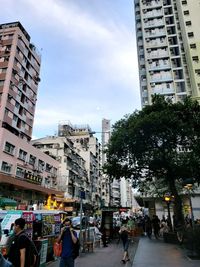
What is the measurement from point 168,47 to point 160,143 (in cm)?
3545

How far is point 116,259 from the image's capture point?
1127 cm

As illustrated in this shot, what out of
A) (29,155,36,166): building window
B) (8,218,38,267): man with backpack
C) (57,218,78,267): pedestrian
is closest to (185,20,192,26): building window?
(29,155,36,166): building window

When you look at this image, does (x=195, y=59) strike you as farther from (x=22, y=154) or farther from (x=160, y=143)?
(x=22, y=154)

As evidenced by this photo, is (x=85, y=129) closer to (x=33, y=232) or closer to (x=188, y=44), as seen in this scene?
(x=188, y=44)

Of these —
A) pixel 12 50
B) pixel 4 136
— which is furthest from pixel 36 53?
pixel 4 136

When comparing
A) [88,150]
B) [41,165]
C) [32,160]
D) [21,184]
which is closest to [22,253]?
[21,184]

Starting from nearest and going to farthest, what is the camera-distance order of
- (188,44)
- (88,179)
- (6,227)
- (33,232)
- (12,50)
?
(6,227)
(33,232)
(12,50)
(188,44)
(88,179)

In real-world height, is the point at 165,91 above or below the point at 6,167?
above

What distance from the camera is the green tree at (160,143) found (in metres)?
19.2

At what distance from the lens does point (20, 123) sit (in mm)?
39156

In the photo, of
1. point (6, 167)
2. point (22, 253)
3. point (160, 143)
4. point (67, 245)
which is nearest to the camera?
point (22, 253)

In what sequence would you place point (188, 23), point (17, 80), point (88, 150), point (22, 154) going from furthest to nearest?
point (88, 150), point (188, 23), point (17, 80), point (22, 154)

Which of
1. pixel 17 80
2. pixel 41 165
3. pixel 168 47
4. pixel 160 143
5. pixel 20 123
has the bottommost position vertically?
pixel 160 143

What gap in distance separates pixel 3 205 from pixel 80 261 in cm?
983
